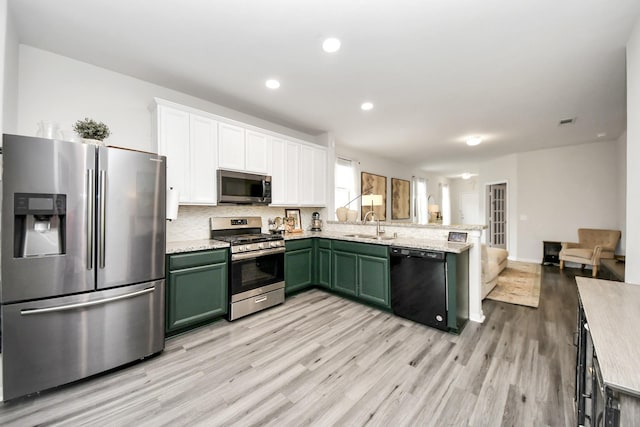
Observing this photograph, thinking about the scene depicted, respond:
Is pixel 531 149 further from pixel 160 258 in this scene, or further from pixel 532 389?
pixel 160 258

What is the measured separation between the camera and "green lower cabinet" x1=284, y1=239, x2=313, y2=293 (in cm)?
357

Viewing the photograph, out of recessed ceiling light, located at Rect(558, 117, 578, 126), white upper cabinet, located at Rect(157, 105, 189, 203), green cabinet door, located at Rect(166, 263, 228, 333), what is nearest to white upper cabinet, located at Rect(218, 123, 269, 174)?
white upper cabinet, located at Rect(157, 105, 189, 203)

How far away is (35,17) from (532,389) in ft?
15.0

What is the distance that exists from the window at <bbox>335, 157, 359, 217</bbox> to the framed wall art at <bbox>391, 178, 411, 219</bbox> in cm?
182

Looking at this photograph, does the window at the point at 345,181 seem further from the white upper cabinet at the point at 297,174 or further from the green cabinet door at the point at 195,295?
the green cabinet door at the point at 195,295

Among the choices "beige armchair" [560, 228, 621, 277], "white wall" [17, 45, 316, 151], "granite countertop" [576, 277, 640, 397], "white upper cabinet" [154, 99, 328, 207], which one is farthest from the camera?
"beige armchair" [560, 228, 621, 277]

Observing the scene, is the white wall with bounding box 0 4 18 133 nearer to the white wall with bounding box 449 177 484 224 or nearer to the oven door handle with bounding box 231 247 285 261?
the oven door handle with bounding box 231 247 285 261

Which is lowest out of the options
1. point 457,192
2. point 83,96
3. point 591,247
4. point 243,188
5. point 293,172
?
point 591,247

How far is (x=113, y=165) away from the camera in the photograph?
197 centimetres

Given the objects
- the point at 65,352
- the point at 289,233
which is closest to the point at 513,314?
the point at 289,233

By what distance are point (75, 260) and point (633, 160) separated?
4.27m

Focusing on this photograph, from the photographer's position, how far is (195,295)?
2.61m

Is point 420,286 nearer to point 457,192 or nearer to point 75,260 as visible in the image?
point 75,260

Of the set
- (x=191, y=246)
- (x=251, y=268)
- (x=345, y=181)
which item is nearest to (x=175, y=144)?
(x=191, y=246)
